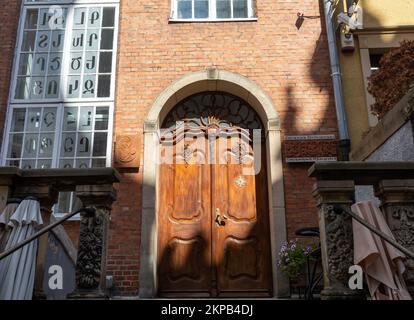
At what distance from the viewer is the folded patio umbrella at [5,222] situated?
361cm

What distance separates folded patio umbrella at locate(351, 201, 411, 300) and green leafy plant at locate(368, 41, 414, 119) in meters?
2.34

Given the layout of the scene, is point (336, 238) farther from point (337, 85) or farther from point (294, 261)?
point (337, 85)

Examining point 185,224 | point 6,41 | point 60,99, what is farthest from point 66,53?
point 185,224

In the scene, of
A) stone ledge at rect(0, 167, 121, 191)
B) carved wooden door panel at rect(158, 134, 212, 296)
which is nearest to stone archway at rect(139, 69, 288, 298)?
carved wooden door panel at rect(158, 134, 212, 296)

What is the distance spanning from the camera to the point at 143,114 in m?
6.96

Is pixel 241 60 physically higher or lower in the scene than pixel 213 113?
higher

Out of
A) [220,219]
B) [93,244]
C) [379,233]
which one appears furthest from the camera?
[220,219]

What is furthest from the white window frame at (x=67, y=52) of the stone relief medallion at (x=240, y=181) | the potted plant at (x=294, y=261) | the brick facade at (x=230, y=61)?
the potted plant at (x=294, y=261)

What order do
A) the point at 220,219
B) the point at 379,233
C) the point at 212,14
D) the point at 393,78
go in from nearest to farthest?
1. the point at 379,233
2. the point at 393,78
3. the point at 220,219
4. the point at 212,14

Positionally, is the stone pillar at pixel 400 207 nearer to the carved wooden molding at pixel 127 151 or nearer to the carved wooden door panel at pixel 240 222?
the carved wooden door panel at pixel 240 222

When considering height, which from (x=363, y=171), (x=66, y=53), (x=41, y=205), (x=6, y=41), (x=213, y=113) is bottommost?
(x=41, y=205)

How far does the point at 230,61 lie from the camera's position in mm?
7223

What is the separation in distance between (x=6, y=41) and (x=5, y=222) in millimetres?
5197
